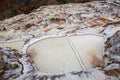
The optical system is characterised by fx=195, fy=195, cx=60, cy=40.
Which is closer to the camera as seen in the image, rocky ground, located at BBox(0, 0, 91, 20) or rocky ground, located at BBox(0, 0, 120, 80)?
rocky ground, located at BBox(0, 0, 120, 80)

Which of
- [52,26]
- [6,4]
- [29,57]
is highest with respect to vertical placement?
[6,4]

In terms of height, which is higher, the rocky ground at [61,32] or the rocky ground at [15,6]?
the rocky ground at [15,6]

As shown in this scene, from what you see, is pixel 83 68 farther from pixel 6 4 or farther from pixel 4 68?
pixel 6 4

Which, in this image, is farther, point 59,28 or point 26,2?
point 26,2

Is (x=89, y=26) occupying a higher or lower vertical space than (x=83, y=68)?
higher

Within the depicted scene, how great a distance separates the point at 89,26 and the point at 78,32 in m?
0.34

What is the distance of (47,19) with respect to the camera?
4398mm

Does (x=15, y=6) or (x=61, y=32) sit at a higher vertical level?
(x=15, y=6)

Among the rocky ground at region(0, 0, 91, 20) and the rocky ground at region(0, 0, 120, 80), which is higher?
the rocky ground at region(0, 0, 91, 20)

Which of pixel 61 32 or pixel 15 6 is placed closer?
pixel 61 32

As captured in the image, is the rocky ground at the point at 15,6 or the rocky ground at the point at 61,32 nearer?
the rocky ground at the point at 61,32

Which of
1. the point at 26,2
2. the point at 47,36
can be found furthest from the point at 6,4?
the point at 47,36

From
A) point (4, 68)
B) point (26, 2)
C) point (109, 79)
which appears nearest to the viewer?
point (109, 79)

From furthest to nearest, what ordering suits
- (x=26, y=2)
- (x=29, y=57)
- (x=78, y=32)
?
(x=26, y=2) < (x=78, y=32) < (x=29, y=57)
